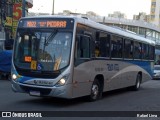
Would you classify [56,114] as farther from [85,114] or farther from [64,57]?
[64,57]

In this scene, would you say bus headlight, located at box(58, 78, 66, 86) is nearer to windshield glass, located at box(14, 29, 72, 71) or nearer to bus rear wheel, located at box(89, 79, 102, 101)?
windshield glass, located at box(14, 29, 72, 71)

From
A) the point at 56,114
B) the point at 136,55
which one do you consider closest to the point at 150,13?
the point at 136,55

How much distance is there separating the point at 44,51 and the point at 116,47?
4.78 m

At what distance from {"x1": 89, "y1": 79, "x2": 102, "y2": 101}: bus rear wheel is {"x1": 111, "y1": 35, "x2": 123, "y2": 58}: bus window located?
75.8 inches

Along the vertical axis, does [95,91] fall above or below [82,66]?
below

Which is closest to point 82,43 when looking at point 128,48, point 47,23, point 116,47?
point 47,23

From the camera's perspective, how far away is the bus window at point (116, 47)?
1599 cm

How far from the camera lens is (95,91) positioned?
47.1 ft

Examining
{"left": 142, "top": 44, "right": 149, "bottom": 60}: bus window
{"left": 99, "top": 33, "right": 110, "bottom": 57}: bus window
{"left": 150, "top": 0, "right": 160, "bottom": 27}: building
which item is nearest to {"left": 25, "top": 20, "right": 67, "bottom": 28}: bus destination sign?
{"left": 99, "top": 33, "right": 110, "bottom": 57}: bus window

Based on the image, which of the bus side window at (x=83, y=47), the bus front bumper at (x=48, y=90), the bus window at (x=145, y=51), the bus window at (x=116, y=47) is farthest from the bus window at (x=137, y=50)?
the bus front bumper at (x=48, y=90)

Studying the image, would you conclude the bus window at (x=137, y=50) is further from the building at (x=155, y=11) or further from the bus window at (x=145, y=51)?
the building at (x=155, y=11)

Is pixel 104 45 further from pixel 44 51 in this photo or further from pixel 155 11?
pixel 155 11

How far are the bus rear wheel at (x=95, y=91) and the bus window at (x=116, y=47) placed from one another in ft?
6.31

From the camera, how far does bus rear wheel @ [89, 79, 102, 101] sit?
14.1 m
